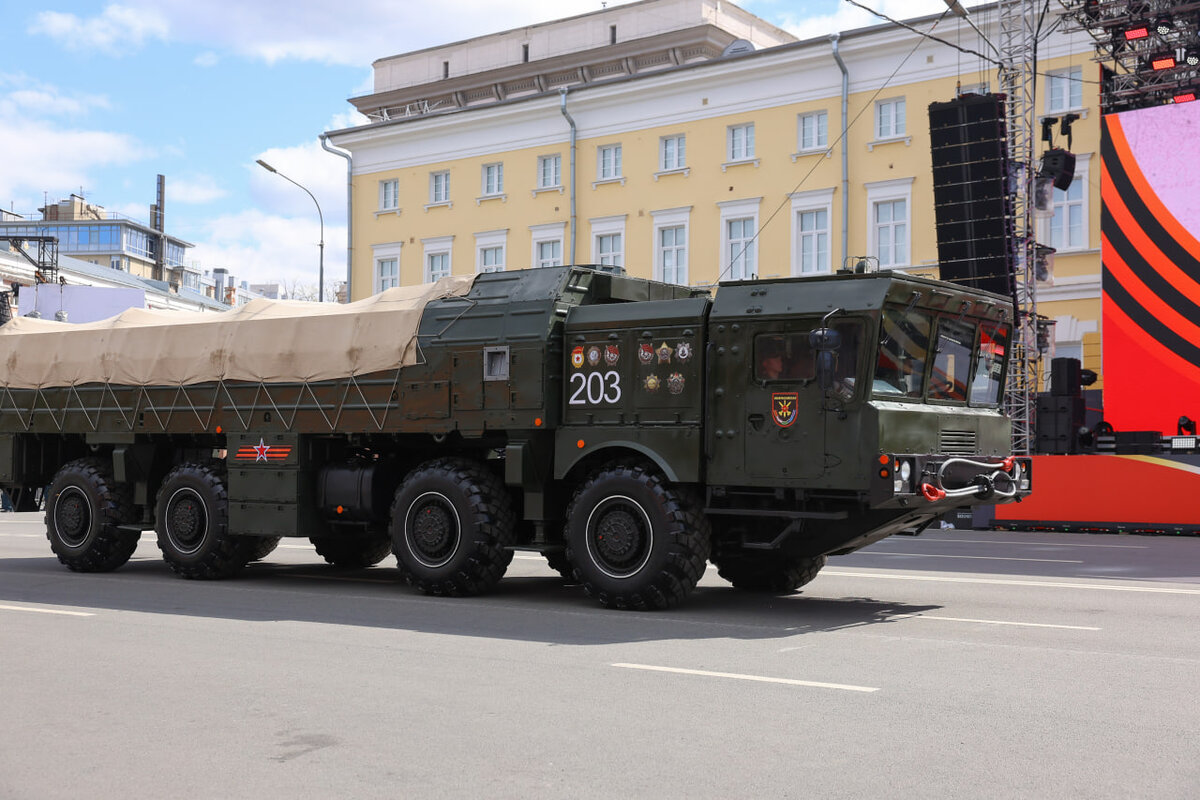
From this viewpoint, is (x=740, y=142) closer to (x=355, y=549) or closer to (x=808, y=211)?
(x=808, y=211)

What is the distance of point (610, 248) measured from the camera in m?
40.4

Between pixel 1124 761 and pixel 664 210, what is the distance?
33963 millimetres

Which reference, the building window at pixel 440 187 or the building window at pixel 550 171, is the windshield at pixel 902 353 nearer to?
the building window at pixel 550 171

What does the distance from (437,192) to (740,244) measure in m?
12.2

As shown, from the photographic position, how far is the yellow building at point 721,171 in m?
32.7

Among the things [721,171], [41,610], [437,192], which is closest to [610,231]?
[721,171]

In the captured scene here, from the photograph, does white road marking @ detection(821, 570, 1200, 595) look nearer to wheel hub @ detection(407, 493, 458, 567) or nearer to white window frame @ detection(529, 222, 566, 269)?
wheel hub @ detection(407, 493, 458, 567)

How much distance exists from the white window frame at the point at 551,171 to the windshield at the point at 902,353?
30880mm

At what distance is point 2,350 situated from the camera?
53.4 feet

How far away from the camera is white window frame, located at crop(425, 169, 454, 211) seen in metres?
44.0

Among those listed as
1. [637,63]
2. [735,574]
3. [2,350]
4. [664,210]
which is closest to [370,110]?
[637,63]

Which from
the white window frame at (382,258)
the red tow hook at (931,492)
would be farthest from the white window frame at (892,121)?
the red tow hook at (931,492)

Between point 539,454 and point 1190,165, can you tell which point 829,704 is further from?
point 1190,165

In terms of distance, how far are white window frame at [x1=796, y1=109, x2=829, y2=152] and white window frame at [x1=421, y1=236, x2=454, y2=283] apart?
13.1m
